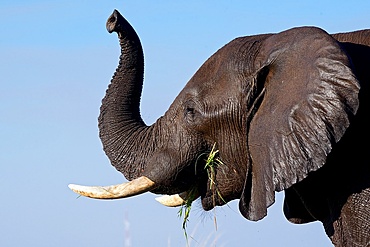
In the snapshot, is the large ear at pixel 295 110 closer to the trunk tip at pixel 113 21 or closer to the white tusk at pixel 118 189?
the white tusk at pixel 118 189

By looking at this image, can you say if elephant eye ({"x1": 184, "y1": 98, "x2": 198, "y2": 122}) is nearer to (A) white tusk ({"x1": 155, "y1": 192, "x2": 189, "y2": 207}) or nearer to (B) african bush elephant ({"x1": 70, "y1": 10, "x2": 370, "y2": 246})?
(B) african bush elephant ({"x1": 70, "y1": 10, "x2": 370, "y2": 246})

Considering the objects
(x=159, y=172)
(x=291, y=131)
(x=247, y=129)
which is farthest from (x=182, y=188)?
(x=291, y=131)

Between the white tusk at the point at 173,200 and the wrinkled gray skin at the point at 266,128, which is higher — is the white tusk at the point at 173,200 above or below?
below

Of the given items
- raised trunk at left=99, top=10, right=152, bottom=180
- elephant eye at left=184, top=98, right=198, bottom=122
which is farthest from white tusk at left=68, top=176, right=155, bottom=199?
elephant eye at left=184, top=98, right=198, bottom=122

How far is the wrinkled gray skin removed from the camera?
6297 millimetres

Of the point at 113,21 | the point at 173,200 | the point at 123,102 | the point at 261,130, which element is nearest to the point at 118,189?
the point at 173,200

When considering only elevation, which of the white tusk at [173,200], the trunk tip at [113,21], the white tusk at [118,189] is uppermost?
the trunk tip at [113,21]

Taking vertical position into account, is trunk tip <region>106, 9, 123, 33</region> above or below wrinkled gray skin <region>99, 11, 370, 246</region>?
above

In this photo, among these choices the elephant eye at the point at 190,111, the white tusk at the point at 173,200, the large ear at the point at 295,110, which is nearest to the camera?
the large ear at the point at 295,110

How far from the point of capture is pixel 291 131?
6.38m

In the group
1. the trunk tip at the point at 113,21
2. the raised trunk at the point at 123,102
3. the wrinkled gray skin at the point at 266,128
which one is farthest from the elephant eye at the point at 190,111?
the trunk tip at the point at 113,21

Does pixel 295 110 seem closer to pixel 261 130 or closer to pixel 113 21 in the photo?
pixel 261 130

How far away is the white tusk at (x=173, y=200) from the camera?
7.38 metres

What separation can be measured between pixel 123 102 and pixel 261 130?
4.18 feet
